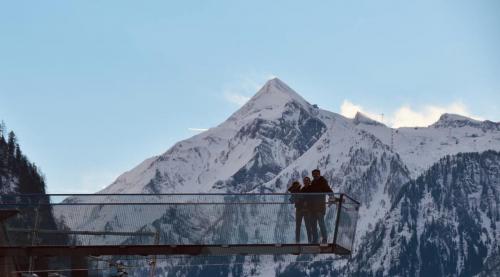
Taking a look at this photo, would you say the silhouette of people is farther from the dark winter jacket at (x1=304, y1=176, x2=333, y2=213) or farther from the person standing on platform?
the dark winter jacket at (x1=304, y1=176, x2=333, y2=213)

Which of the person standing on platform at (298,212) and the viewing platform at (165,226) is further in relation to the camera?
the person standing on platform at (298,212)

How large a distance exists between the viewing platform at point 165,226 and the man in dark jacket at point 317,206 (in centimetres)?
7

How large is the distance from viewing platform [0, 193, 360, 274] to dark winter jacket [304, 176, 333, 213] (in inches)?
1.9

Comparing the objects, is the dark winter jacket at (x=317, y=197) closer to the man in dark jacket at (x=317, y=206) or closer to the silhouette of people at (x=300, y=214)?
the man in dark jacket at (x=317, y=206)

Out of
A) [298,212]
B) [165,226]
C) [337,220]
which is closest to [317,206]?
[298,212]

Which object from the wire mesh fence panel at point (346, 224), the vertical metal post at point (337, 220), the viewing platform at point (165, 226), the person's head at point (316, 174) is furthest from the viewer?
the person's head at point (316, 174)

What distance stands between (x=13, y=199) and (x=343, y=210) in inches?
311

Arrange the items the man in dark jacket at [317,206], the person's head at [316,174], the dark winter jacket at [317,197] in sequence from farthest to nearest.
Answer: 1. the person's head at [316,174]
2. the dark winter jacket at [317,197]
3. the man in dark jacket at [317,206]

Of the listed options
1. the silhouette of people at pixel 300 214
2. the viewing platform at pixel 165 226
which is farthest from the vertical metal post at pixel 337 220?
the silhouette of people at pixel 300 214

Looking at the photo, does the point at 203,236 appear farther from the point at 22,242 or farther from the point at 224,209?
the point at 22,242

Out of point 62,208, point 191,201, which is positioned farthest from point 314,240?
point 62,208

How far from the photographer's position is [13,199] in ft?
Answer: 123

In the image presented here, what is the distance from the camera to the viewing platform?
35.9 m

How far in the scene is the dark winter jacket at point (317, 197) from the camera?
38969 millimetres
